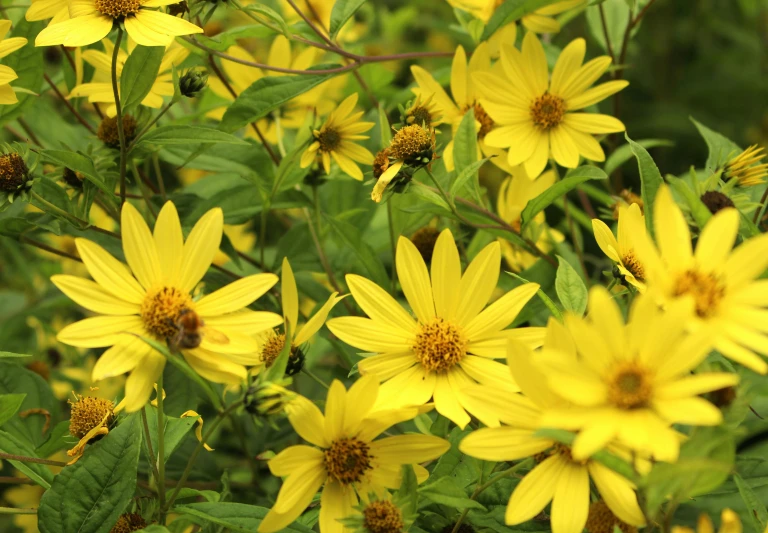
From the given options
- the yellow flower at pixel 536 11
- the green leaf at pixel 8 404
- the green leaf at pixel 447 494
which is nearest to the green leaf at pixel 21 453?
the green leaf at pixel 8 404

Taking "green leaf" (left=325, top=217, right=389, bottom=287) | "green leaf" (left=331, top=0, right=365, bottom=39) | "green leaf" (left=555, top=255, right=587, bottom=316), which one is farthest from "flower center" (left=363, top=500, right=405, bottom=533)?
"green leaf" (left=331, top=0, right=365, bottom=39)

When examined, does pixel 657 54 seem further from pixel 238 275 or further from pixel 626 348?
pixel 626 348

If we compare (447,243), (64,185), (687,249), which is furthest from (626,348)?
(64,185)

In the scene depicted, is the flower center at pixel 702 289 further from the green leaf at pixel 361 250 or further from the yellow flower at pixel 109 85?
the yellow flower at pixel 109 85

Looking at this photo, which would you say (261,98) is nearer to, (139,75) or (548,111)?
(139,75)

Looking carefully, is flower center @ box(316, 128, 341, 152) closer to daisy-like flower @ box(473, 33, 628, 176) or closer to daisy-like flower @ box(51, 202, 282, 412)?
daisy-like flower @ box(473, 33, 628, 176)

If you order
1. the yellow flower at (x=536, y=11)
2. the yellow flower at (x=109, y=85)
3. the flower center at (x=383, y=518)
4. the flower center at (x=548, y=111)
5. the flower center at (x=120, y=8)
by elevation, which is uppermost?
the yellow flower at (x=536, y=11)
